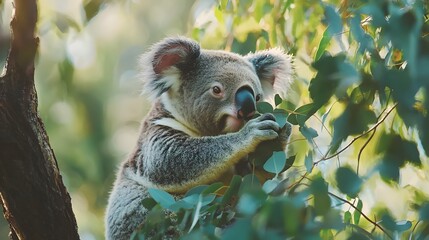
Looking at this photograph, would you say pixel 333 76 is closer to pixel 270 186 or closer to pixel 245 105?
pixel 270 186

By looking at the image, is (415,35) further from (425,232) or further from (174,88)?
(174,88)

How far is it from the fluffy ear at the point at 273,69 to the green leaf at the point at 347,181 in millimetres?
2031

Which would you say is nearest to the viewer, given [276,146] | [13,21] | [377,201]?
[13,21]

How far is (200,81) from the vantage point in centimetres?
338

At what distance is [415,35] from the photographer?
1418 mm

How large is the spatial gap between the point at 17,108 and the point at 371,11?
1217 mm

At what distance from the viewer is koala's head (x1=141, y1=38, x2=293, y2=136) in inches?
128

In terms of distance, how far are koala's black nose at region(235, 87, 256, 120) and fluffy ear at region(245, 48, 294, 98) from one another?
513 millimetres

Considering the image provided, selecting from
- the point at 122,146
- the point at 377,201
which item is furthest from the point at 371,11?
the point at 122,146

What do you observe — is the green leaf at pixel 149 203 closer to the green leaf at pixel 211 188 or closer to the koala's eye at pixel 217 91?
the green leaf at pixel 211 188

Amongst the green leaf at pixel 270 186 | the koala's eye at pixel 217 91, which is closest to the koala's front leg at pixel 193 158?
the koala's eye at pixel 217 91

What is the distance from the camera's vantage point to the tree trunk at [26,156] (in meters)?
2.31

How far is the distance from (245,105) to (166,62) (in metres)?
0.56

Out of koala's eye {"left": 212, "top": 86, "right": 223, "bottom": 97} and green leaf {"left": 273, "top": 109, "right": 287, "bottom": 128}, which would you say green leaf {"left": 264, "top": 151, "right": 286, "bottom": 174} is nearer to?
green leaf {"left": 273, "top": 109, "right": 287, "bottom": 128}
